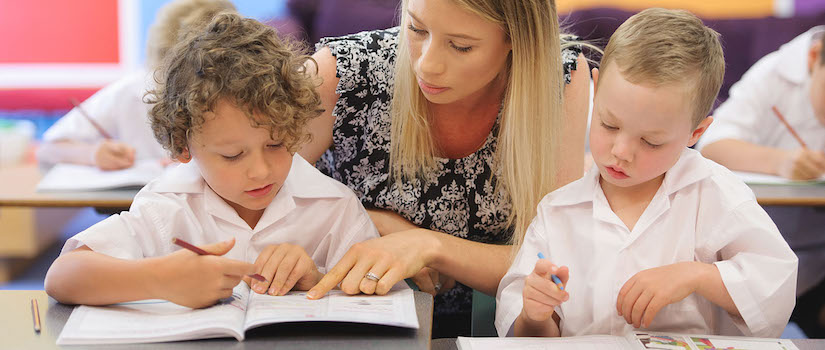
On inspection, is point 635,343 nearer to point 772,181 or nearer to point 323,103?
point 323,103

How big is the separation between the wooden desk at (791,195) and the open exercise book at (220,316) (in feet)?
3.93

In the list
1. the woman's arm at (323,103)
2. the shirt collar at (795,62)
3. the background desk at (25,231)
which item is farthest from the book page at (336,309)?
the shirt collar at (795,62)

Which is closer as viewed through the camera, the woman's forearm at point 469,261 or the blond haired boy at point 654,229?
the blond haired boy at point 654,229

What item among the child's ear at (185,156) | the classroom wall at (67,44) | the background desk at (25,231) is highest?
the child's ear at (185,156)

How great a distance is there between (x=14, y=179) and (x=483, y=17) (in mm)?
1522

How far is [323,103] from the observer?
5.49 ft

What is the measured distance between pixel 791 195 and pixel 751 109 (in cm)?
68

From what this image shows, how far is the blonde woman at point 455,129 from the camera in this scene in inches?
58.2

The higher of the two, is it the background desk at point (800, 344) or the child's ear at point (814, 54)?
the child's ear at point (814, 54)

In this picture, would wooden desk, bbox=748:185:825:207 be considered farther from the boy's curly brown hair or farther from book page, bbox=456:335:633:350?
the boy's curly brown hair

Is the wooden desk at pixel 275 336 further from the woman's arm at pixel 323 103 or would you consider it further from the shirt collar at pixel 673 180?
the woman's arm at pixel 323 103

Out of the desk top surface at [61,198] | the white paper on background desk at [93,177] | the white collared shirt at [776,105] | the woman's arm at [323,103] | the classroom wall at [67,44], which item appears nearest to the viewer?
the woman's arm at [323,103]

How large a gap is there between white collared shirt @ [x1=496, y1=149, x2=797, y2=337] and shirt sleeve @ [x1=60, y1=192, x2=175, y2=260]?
61 centimetres

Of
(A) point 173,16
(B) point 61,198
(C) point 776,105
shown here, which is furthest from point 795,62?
(B) point 61,198
